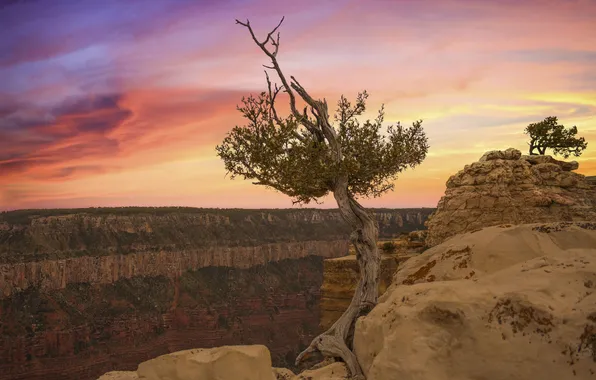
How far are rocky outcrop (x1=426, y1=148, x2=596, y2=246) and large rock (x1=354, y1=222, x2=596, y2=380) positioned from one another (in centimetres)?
1832

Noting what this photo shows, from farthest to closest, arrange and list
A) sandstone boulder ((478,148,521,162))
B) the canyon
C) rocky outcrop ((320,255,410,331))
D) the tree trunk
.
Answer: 1. the canyon
2. rocky outcrop ((320,255,410,331))
3. sandstone boulder ((478,148,521,162))
4. the tree trunk

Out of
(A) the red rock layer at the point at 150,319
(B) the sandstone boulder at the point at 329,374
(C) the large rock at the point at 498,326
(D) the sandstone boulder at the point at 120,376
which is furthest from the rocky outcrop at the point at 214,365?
(A) the red rock layer at the point at 150,319

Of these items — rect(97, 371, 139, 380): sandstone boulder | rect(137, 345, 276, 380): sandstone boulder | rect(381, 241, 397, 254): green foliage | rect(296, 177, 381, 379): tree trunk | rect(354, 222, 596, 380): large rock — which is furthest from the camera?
rect(381, 241, 397, 254): green foliage

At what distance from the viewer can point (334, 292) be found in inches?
1732

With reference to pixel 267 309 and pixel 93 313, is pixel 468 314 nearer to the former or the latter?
pixel 93 313

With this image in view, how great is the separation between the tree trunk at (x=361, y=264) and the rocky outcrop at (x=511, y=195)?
10228 mm

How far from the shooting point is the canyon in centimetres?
7825

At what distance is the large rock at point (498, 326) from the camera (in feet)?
18.4

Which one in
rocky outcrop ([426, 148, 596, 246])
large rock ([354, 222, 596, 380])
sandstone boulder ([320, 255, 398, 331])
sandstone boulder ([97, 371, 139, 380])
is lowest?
sandstone boulder ([320, 255, 398, 331])

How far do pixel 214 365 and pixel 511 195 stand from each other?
21.6 meters

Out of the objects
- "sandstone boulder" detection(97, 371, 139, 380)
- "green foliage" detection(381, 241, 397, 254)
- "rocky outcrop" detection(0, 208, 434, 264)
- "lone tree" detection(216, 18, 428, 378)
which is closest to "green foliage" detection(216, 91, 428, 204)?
"lone tree" detection(216, 18, 428, 378)

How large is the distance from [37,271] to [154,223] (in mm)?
29961

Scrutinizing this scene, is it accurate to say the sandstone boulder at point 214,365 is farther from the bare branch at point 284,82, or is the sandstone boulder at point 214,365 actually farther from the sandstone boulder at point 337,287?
the sandstone boulder at point 337,287

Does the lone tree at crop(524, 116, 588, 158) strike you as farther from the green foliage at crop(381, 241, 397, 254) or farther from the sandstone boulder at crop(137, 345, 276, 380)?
the sandstone boulder at crop(137, 345, 276, 380)
